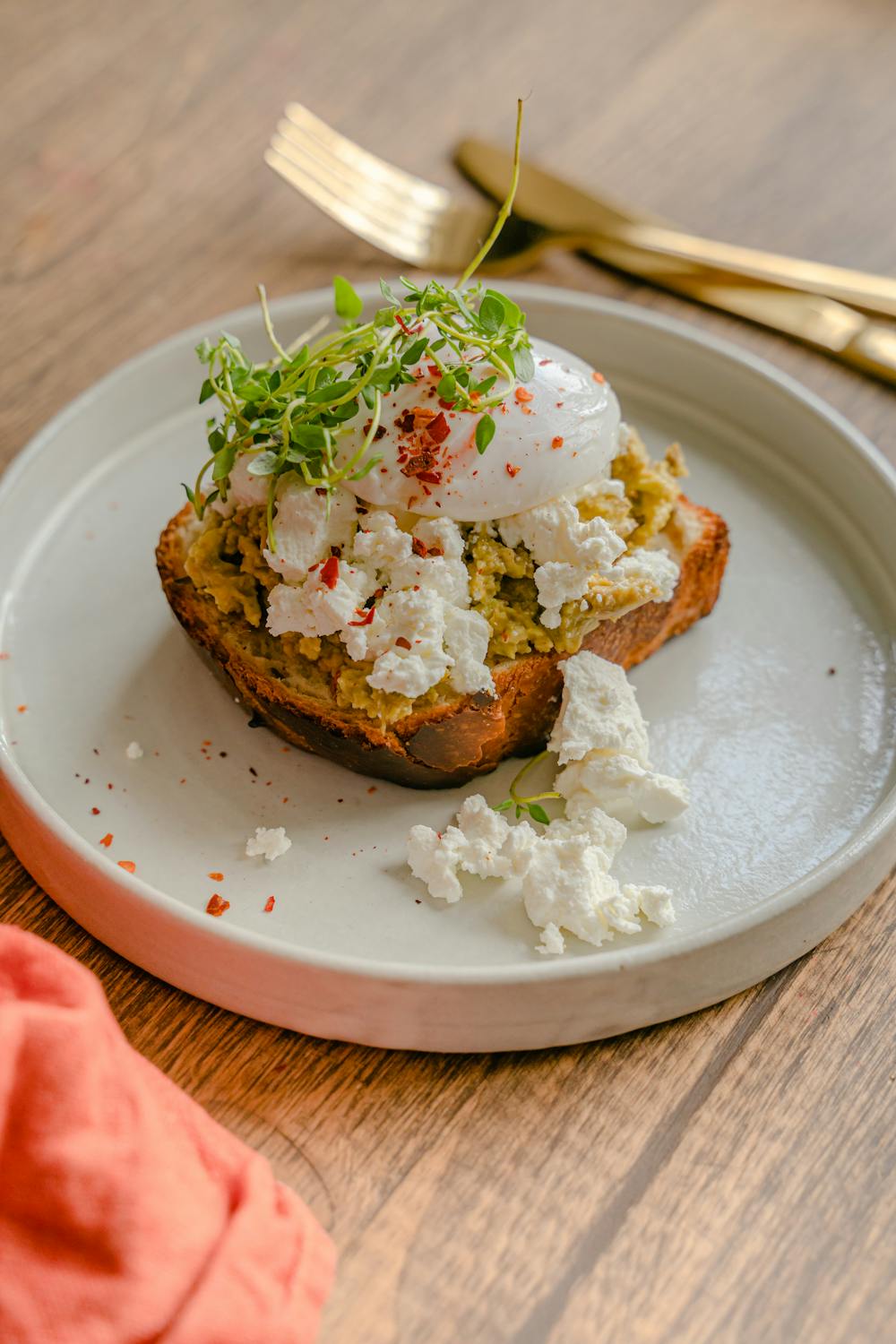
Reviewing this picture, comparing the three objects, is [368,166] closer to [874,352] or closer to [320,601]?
[874,352]

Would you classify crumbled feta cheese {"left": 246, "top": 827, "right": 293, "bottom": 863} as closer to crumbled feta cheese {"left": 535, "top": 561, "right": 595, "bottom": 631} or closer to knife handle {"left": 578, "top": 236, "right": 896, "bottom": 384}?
crumbled feta cheese {"left": 535, "top": 561, "right": 595, "bottom": 631}

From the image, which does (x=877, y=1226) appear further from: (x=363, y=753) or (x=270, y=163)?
(x=270, y=163)

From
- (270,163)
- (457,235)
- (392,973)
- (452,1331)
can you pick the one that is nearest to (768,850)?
(392,973)

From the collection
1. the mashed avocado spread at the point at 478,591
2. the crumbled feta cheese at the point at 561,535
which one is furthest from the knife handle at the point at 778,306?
the crumbled feta cheese at the point at 561,535

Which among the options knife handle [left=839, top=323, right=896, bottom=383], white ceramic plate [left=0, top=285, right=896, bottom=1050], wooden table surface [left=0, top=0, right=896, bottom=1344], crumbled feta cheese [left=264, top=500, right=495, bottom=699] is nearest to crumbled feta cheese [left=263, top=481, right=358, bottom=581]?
crumbled feta cheese [left=264, top=500, right=495, bottom=699]

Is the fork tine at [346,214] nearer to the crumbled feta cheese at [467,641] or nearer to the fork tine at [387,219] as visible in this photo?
the fork tine at [387,219]

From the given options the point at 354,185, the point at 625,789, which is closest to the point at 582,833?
the point at 625,789
